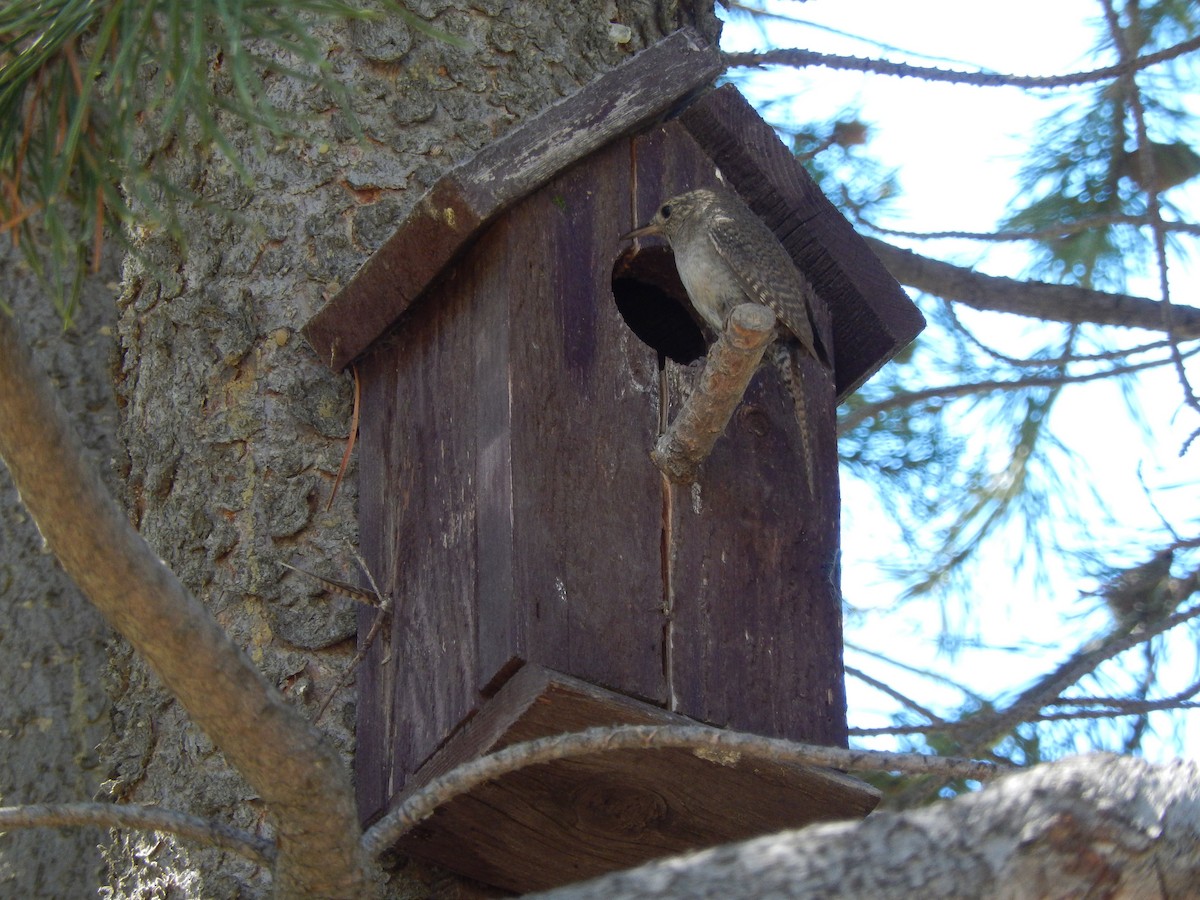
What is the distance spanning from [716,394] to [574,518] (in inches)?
10.3

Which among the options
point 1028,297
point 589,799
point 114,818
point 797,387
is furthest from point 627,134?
point 1028,297

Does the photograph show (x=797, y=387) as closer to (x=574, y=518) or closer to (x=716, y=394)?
(x=716, y=394)

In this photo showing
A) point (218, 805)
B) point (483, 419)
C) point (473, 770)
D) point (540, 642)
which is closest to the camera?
point (473, 770)

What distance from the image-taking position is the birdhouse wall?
2387 millimetres

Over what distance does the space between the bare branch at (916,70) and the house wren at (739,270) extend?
957 millimetres

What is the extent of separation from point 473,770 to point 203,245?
5.08 ft

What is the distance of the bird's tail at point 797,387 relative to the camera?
2.73 metres

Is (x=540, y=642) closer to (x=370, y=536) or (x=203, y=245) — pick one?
(x=370, y=536)

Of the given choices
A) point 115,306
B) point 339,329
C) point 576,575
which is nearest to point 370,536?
point 339,329

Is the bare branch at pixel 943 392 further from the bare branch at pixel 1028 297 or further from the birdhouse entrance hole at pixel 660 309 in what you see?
the birdhouse entrance hole at pixel 660 309

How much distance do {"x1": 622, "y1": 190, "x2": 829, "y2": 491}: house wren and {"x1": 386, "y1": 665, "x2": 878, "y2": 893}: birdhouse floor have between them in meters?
0.52

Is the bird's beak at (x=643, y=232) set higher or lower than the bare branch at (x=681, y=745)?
higher

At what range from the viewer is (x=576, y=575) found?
238 centimetres

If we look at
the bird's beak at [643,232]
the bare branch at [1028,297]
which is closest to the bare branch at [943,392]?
the bare branch at [1028,297]
